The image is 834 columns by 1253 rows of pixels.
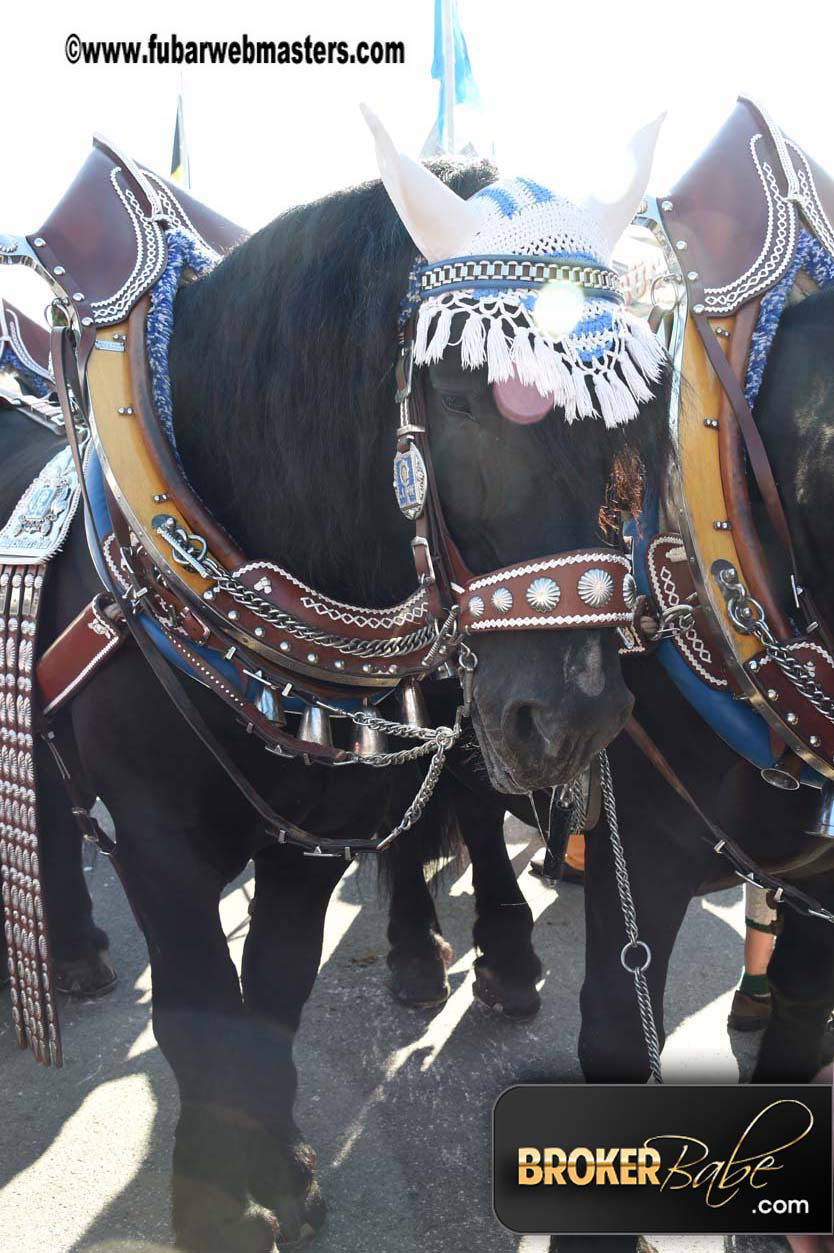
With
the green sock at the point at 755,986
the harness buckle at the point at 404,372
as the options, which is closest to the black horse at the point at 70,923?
the harness buckle at the point at 404,372

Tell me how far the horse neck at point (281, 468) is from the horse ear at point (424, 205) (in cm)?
22

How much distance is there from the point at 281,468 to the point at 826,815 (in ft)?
3.54

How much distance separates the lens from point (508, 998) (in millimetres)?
2926

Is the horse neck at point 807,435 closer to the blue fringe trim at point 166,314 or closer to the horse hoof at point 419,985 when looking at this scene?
the blue fringe trim at point 166,314

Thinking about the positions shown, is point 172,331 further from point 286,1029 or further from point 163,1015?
point 286,1029

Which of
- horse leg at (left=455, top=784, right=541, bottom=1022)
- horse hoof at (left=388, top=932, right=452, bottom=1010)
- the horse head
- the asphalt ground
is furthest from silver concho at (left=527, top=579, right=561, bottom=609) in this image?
horse hoof at (left=388, top=932, right=452, bottom=1010)

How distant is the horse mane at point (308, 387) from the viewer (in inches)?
60.0

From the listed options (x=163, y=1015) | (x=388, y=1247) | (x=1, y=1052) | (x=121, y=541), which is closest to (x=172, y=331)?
(x=121, y=541)

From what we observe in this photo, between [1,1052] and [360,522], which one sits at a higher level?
[360,522]

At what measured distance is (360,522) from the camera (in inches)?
63.1

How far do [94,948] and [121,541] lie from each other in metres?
1.82

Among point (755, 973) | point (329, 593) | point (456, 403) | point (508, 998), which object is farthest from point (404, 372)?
point (755, 973)

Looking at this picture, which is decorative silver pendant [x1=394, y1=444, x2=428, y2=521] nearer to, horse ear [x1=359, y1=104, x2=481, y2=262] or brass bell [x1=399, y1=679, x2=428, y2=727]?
horse ear [x1=359, y1=104, x2=481, y2=262]

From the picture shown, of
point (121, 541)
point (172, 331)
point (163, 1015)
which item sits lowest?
point (163, 1015)
